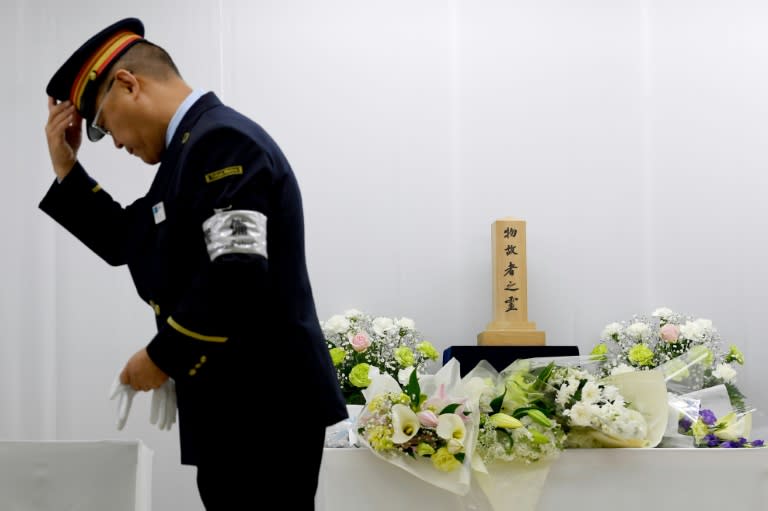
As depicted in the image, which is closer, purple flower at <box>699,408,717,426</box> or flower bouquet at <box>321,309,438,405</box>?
purple flower at <box>699,408,717,426</box>

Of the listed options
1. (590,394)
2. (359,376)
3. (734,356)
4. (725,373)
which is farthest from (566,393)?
(734,356)

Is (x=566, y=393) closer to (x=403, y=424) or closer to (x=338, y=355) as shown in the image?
(x=403, y=424)

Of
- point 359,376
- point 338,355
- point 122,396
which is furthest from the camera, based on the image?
point 338,355

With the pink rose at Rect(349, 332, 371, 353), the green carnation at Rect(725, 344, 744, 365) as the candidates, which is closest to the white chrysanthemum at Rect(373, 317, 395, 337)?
the pink rose at Rect(349, 332, 371, 353)

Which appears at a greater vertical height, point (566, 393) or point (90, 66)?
point (90, 66)

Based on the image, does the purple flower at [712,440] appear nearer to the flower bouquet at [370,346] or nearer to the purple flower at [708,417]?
the purple flower at [708,417]

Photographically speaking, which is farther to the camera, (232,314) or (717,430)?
(717,430)

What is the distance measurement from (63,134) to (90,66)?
8.2 inches

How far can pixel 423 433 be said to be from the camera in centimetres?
221

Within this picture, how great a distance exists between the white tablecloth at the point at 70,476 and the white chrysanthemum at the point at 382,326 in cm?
190

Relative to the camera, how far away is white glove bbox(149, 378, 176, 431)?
1.64 meters

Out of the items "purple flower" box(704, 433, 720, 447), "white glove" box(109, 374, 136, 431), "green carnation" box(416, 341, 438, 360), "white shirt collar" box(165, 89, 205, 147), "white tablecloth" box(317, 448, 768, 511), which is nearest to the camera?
"white glove" box(109, 374, 136, 431)

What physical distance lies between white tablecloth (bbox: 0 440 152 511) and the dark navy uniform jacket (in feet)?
1.24

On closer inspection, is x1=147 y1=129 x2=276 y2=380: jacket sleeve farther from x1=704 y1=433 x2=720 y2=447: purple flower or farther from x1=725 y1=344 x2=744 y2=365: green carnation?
x1=725 y1=344 x2=744 y2=365: green carnation
